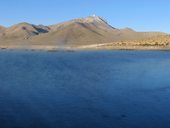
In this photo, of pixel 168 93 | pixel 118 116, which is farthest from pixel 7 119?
pixel 168 93

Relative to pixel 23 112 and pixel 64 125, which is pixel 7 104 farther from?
pixel 64 125

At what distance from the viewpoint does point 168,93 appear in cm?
2728

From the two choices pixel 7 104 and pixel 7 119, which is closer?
pixel 7 119

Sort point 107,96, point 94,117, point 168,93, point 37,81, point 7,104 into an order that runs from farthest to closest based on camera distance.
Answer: point 37,81, point 168,93, point 107,96, point 7,104, point 94,117

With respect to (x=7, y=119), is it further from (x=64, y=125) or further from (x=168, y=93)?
(x=168, y=93)

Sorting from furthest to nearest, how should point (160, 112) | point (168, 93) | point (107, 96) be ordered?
point (168, 93) < point (107, 96) < point (160, 112)

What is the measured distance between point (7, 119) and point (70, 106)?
4176mm

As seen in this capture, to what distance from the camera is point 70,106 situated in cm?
2194

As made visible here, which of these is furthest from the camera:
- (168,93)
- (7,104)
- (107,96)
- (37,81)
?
(37,81)

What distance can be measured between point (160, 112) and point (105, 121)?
11.4 feet

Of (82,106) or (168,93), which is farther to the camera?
(168,93)

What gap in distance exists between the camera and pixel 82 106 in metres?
22.1

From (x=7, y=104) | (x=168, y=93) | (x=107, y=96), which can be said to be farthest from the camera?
(x=168, y=93)

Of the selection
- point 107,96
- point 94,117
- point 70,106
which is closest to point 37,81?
point 107,96
